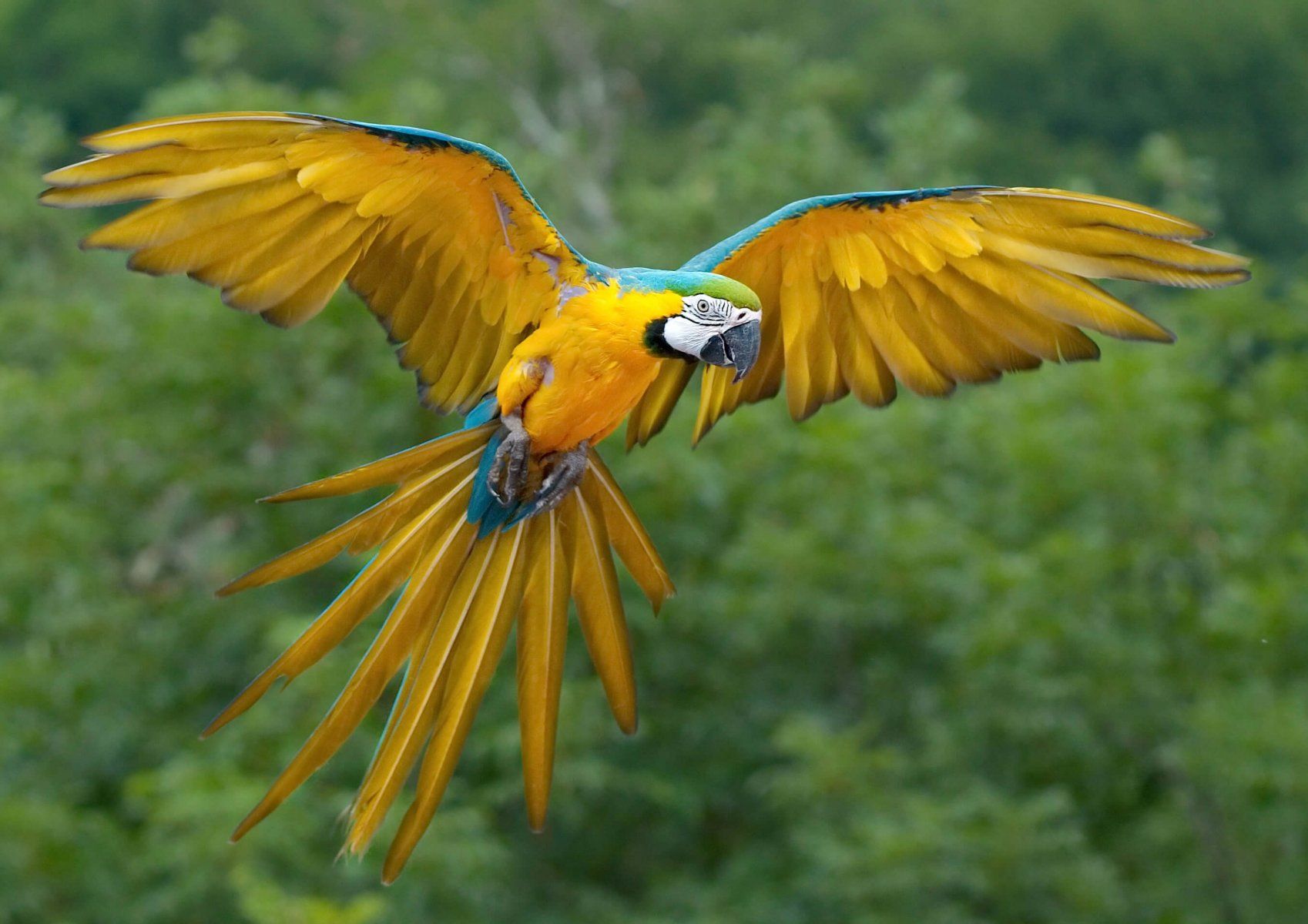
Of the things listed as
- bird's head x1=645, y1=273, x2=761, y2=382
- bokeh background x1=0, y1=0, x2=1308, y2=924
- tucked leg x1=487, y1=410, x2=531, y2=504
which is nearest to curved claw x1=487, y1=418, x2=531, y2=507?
tucked leg x1=487, y1=410, x2=531, y2=504

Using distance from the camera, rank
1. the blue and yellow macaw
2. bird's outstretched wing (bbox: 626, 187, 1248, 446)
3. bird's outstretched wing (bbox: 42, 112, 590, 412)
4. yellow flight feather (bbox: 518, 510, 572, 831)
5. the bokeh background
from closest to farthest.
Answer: bird's outstretched wing (bbox: 42, 112, 590, 412), the blue and yellow macaw, yellow flight feather (bbox: 518, 510, 572, 831), bird's outstretched wing (bbox: 626, 187, 1248, 446), the bokeh background

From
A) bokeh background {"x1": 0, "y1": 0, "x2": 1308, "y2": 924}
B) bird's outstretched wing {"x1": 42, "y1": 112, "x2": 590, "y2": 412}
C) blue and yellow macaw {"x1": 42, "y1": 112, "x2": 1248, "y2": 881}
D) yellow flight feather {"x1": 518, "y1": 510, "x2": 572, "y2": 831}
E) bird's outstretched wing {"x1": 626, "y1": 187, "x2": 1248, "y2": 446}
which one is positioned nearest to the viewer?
bird's outstretched wing {"x1": 42, "y1": 112, "x2": 590, "y2": 412}

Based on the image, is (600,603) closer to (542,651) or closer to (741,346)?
(542,651)

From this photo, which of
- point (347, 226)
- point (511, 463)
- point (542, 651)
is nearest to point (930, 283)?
point (511, 463)

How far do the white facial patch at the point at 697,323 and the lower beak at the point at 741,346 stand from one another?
2 cm

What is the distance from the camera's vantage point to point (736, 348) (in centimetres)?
311

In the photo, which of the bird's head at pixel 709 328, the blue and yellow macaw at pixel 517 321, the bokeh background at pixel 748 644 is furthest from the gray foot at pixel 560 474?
the bokeh background at pixel 748 644

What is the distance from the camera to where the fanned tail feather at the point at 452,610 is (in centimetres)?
316

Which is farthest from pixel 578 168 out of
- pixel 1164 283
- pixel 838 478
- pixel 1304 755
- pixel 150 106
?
pixel 1164 283

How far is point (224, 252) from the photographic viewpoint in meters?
3.14

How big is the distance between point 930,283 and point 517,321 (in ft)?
2.97

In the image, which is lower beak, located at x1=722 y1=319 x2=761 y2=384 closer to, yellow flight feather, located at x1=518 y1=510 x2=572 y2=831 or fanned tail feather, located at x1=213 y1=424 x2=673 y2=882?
fanned tail feather, located at x1=213 y1=424 x2=673 y2=882

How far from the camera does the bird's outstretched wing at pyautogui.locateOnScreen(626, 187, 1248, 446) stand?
3.39 meters

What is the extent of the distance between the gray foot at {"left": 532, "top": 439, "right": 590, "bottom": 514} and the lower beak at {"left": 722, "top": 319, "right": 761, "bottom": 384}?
0.41 metres
